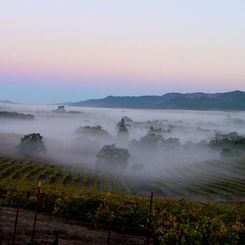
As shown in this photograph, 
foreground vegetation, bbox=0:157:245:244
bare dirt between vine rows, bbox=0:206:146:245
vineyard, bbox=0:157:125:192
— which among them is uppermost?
foreground vegetation, bbox=0:157:245:244

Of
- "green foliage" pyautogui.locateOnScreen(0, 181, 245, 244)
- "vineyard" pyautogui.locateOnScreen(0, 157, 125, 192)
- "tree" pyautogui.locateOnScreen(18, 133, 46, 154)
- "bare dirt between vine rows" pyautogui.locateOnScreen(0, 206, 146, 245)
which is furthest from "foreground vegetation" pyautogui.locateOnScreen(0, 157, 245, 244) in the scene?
"tree" pyautogui.locateOnScreen(18, 133, 46, 154)

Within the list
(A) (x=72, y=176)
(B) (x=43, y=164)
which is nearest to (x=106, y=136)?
(B) (x=43, y=164)

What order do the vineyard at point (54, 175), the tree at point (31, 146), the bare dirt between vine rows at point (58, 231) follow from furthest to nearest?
the tree at point (31, 146), the vineyard at point (54, 175), the bare dirt between vine rows at point (58, 231)

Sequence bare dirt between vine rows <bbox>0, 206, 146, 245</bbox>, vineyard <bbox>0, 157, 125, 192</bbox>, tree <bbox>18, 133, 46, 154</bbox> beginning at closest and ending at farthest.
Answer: bare dirt between vine rows <bbox>0, 206, 146, 245</bbox>, vineyard <bbox>0, 157, 125, 192</bbox>, tree <bbox>18, 133, 46, 154</bbox>

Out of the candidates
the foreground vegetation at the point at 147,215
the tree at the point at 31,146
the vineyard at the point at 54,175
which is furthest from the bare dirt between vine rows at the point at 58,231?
the tree at the point at 31,146

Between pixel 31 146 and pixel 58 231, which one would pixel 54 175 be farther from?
pixel 58 231

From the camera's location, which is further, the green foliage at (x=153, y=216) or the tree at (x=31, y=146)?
the tree at (x=31, y=146)

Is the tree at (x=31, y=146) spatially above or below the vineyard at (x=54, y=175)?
above

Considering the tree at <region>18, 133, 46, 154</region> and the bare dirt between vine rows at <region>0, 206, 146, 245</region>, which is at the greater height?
the bare dirt between vine rows at <region>0, 206, 146, 245</region>

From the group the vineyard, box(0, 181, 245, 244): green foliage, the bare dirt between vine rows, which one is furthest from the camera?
the vineyard

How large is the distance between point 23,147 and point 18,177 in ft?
123

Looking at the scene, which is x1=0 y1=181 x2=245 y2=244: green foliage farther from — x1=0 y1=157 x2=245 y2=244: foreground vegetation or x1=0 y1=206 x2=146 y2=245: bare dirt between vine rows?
x1=0 y1=206 x2=146 y2=245: bare dirt between vine rows

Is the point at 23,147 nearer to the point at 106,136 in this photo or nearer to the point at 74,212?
the point at 106,136

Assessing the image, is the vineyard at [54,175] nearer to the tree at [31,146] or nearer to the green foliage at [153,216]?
the tree at [31,146]
